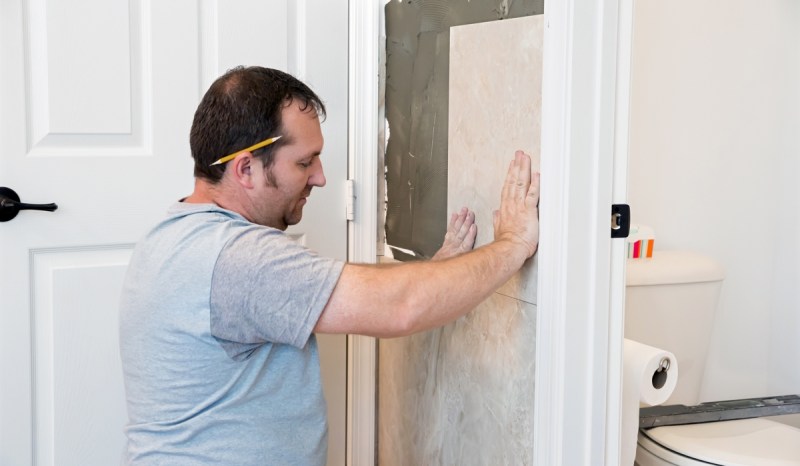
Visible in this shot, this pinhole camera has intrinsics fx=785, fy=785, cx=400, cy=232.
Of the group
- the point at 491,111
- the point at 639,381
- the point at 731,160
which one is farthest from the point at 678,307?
the point at 491,111

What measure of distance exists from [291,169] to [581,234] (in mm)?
481

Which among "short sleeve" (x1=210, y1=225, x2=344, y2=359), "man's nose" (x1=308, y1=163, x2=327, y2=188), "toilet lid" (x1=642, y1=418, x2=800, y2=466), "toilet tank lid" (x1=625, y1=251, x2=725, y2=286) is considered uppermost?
"man's nose" (x1=308, y1=163, x2=327, y2=188)

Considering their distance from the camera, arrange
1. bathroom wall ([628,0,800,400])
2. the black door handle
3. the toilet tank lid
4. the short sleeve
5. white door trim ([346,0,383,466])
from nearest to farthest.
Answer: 1. the short sleeve
2. the black door handle
3. white door trim ([346,0,383,466])
4. the toilet tank lid
5. bathroom wall ([628,0,800,400])

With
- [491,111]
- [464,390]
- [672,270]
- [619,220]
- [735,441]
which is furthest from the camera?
[672,270]

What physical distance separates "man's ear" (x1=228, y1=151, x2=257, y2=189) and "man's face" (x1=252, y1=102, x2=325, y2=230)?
2 centimetres

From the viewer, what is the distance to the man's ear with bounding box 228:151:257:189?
1.26 metres

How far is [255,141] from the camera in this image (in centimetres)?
125

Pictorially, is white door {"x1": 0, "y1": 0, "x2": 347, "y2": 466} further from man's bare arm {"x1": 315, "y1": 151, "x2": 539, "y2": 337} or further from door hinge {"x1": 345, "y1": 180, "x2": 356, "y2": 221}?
man's bare arm {"x1": 315, "y1": 151, "x2": 539, "y2": 337}

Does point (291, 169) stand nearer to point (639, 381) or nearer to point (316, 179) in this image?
point (316, 179)

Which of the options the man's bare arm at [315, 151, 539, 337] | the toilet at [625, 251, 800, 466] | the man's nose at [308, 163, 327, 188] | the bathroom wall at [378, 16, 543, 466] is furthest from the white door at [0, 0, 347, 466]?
the toilet at [625, 251, 800, 466]

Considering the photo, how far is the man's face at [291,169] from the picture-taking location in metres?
1.28

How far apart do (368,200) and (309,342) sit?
0.65 m

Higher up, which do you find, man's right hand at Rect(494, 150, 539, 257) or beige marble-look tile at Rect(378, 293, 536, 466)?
man's right hand at Rect(494, 150, 539, 257)

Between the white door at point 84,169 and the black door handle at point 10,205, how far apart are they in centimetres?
1
